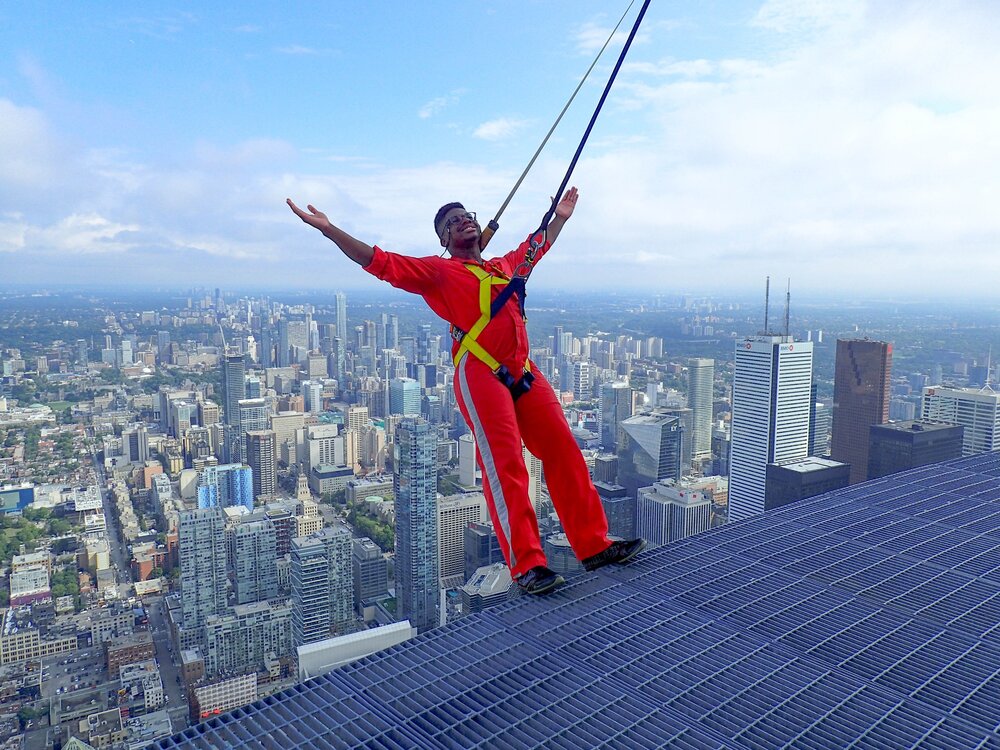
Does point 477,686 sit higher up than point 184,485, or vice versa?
point 477,686

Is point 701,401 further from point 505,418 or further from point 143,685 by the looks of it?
point 505,418

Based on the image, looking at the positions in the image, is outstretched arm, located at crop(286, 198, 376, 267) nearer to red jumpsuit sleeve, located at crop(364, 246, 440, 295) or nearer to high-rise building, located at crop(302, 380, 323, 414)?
red jumpsuit sleeve, located at crop(364, 246, 440, 295)

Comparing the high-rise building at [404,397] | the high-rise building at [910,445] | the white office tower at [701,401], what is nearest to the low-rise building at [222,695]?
the high-rise building at [910,445]

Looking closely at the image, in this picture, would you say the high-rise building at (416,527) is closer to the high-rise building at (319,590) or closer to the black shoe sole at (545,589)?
the high-rise building at (319,590)

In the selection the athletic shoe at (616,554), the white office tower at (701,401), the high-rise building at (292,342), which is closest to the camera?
the athletic shoe at (616,554)

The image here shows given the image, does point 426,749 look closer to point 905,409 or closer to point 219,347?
point 905,409

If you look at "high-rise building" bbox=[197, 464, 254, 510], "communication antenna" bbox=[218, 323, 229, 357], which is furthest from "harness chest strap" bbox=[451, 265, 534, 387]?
"communication antenna" bbox=[218, 323, 229, 357]

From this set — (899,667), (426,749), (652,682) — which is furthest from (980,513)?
(426,749)
